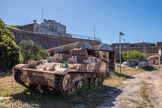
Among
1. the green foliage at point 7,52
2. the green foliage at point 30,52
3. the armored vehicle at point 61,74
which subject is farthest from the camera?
the green foliage at point 30,52

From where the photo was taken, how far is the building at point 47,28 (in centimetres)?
2938

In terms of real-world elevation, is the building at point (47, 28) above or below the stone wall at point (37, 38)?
above

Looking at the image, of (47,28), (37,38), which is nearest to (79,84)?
(37,38)

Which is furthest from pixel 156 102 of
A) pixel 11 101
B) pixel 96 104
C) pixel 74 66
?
pixel 11 101

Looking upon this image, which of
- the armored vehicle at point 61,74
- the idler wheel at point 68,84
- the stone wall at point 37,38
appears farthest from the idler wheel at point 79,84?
the stone wall at point 37,38

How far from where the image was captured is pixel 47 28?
32.2 metres

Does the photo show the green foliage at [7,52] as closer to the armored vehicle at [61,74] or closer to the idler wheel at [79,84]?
the armored vehicle at [61,74]

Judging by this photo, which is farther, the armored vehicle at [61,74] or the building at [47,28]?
the building at [47,28]

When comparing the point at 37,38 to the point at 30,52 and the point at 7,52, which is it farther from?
the point at 7,52

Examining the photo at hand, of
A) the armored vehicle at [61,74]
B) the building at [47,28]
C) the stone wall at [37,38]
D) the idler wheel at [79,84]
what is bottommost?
the idler wheel at [79,84]

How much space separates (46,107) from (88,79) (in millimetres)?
3121

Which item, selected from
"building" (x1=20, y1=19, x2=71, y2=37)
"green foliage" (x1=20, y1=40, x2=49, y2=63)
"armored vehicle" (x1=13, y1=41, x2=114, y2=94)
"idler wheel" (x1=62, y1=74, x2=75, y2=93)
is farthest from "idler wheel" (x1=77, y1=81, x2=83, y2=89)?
"building" (x1=20, y1=19, x2=71, y2=37)

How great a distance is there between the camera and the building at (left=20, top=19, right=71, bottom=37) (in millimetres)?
29384

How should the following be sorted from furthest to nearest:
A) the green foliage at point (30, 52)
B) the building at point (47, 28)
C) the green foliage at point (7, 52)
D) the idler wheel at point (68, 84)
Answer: the building at point (47, 28), the green foliage at point (30, 52), the green foliage at point (7, 52), the idler wheel at point (68, 84)
